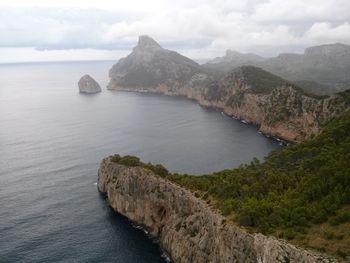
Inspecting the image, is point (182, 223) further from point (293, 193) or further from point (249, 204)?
point (293, 193)

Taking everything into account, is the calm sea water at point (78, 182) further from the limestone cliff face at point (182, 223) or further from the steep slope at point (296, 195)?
the steep slope at point (296, 195)

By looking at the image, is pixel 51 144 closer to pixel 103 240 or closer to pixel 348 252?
pixel 103 240

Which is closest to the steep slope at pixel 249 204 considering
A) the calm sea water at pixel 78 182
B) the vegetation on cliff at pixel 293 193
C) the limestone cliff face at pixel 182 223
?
the vegetation on cliff at pixel 293 193

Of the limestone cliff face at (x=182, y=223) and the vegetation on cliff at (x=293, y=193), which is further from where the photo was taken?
the vegetation on cliff at (x=293, y=193)

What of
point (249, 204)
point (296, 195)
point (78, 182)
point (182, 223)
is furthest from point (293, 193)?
point (78, 182)

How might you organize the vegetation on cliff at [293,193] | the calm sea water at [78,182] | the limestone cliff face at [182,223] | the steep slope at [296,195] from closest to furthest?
the limestone cliff face at [182,223] → the steep slope at [296,195] → the vegetation on cliff at [293,193] → the calm sea water at [78,182]

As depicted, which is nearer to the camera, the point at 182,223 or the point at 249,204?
the point at 249,204

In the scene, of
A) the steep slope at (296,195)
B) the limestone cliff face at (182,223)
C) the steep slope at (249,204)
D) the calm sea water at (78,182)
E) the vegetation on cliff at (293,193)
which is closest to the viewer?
the limestone cliff face at (182,223)
